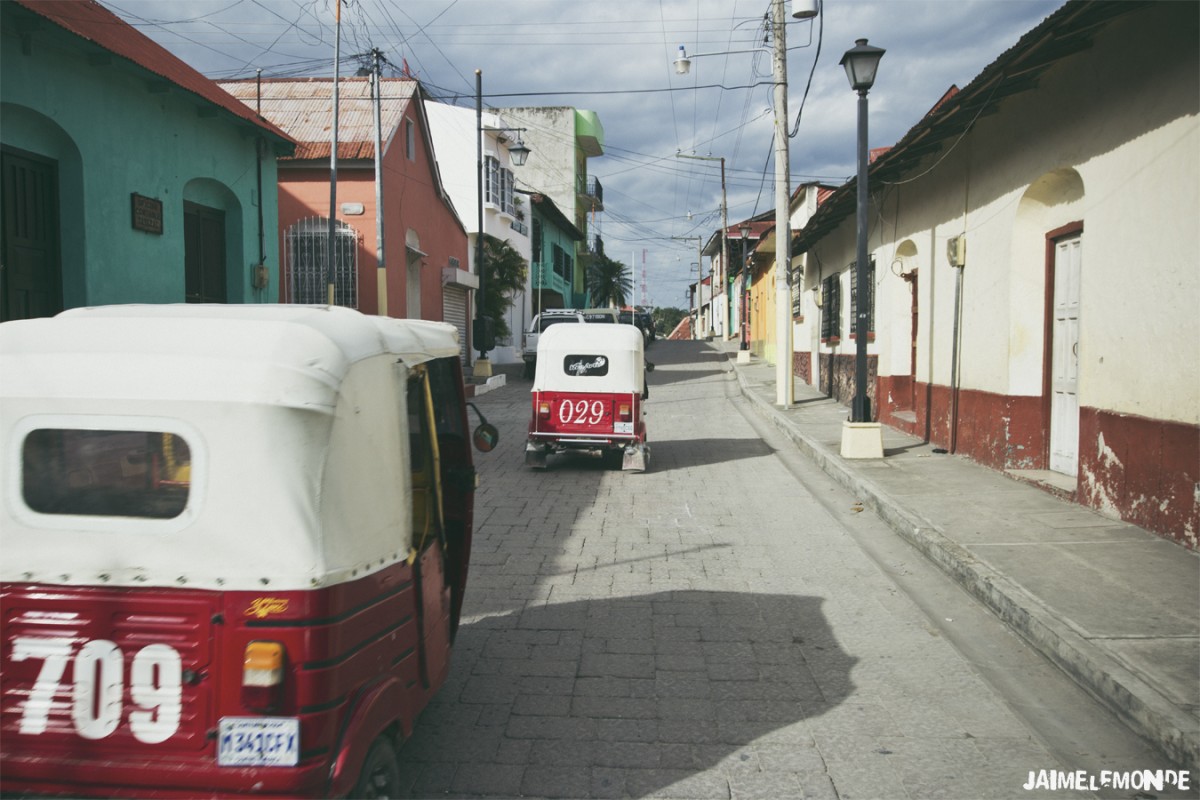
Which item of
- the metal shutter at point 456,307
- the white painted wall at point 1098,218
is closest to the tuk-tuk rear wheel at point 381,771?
the white painted wall at point 1098,218

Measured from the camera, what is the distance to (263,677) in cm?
266

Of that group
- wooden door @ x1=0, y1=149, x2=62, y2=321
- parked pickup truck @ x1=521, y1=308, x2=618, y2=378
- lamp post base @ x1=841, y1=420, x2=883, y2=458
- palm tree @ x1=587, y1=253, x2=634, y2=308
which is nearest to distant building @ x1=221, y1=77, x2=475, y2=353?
parked pickup truck @ x1=521, y1=308, x2=618, y2=378

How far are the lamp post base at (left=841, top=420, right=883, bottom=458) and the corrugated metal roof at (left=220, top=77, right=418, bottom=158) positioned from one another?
47.5 ft

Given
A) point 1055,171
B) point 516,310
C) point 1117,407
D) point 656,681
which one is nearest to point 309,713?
point 656,681

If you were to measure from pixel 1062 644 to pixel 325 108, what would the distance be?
23103 mm

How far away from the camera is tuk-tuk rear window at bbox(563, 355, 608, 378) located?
12.0 metres

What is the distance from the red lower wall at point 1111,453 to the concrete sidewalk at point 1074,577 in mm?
168

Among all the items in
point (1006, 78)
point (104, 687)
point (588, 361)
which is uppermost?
point (1006, 78)

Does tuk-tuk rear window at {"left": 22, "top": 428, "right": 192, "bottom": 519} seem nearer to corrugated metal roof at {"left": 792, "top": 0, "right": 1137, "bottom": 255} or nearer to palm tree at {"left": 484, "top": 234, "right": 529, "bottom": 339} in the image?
corrugated metal roof at {"left": 792, "top": 0, "right": 1137, "bottom": 255}

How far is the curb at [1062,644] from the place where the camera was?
390cm

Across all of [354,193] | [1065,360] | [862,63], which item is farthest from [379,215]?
[1065,360]

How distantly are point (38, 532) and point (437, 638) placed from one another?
1.57m
